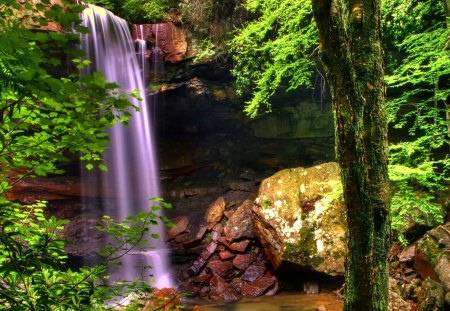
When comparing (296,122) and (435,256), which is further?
(296,122)

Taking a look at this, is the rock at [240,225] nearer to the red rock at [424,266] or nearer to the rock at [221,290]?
the rock at [221,290]

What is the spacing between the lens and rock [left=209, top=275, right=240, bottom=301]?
769 cm

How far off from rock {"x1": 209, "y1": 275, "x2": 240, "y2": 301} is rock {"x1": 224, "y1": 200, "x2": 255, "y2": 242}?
1.27 meters

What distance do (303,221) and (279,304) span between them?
1971 millimetres

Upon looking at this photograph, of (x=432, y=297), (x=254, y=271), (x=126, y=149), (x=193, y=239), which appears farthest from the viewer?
(x=126, y=149)

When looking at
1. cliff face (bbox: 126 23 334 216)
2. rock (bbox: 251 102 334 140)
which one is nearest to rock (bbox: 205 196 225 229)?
cliff face (bbox: 126 23 334 216)

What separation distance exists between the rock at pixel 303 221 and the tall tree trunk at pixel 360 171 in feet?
15.1

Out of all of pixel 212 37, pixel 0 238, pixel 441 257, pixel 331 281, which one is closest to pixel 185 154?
pixel 212 37

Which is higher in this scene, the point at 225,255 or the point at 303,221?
the point at 303,221

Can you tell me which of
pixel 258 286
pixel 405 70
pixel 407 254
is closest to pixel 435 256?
pixel 407 254

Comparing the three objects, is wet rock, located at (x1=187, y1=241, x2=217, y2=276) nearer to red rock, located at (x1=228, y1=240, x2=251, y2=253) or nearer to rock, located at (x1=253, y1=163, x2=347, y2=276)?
red rock, located at (x1=228, y1=240, x2=251, y2=253)

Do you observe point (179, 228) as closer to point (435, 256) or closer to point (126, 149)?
point (126, 149)

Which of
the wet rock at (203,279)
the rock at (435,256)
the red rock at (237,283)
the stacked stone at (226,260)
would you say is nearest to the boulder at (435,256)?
the rock at (435,256)

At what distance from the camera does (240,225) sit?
30.8ft
